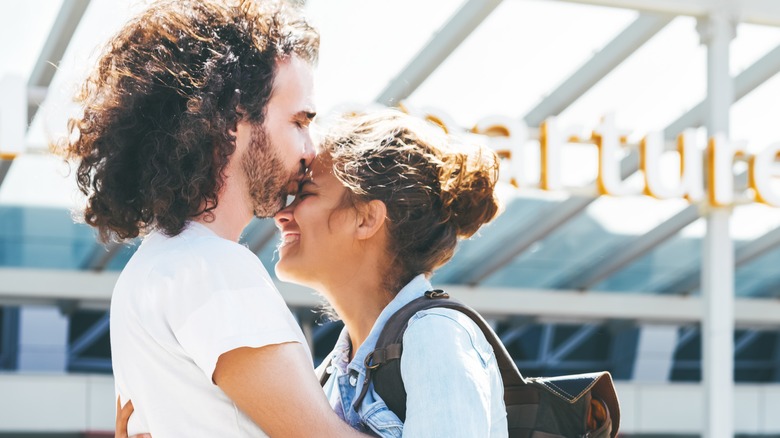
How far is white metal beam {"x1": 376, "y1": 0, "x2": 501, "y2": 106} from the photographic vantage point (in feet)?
25.1

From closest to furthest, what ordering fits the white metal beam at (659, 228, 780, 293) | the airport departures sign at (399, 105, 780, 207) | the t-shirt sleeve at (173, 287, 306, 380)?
the t-shirt sleeve at (173, 287, 306, 380) < the airport departures sign at (399, 105, 780, 207) < the white metal beam at (659, 228, 780, 293)

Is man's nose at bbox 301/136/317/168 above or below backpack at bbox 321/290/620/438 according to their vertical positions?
above

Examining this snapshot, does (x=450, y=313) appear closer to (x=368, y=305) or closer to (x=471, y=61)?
(x=368, y=305)

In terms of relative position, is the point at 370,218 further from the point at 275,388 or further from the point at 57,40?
the point at 57,40

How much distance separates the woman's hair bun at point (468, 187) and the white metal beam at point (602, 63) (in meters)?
6.26

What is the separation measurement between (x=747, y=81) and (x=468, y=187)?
25.0 feet

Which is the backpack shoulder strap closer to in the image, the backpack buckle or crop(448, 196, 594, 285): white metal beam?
the backpack buckle

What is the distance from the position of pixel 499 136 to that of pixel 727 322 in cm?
224

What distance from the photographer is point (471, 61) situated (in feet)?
27.9

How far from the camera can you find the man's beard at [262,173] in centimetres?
191

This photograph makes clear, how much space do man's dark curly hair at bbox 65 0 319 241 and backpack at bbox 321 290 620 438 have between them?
0.39m

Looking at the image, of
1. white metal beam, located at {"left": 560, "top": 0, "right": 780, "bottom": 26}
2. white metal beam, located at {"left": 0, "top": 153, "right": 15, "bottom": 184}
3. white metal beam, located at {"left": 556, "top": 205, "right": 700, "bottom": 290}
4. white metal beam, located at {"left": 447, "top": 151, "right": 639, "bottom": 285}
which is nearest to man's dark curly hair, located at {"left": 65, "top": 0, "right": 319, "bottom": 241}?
white metal beam, located at {"left": 560, "top": 0, "right": 780, "bottom": 26}

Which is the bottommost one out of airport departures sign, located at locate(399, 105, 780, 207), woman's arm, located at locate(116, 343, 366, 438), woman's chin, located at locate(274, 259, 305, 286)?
woman's arm, located at locate(116, 343, 366, 438)

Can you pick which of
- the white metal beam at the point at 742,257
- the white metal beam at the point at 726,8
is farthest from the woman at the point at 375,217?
the white metal beam at the point at 742,257
